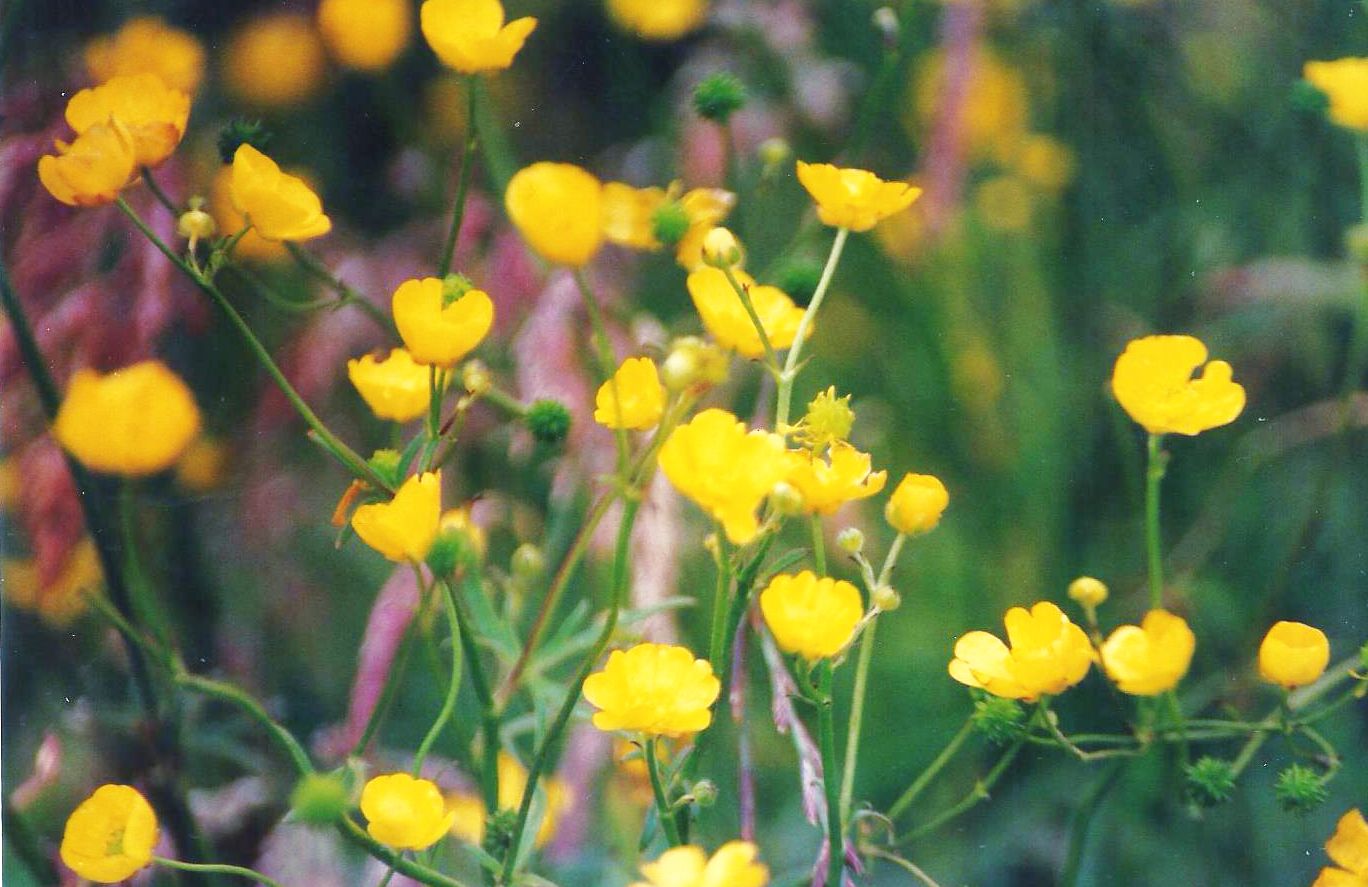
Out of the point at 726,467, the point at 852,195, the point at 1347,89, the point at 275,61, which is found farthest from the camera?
the point at 275,61

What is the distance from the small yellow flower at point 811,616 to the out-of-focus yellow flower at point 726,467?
34 mm

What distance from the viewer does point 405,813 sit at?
1.62 feet

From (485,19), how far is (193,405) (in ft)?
1.31

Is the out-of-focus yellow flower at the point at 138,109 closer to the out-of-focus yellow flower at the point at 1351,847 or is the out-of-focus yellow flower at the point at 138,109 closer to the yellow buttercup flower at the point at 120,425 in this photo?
the yellow buttercup flower at the point at 120,425

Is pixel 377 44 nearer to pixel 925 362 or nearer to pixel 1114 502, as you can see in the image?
pixel 925 362

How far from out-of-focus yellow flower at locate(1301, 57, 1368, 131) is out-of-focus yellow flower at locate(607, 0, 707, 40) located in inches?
18.0

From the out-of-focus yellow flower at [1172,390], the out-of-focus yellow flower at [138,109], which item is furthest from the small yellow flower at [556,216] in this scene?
the out-of-focus yellow flower at [1172,390]

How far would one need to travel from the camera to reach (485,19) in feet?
2.04

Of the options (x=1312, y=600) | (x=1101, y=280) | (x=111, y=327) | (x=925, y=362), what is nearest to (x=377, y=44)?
(x=111, y=327)

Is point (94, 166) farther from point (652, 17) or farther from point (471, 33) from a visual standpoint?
point (652, 17)

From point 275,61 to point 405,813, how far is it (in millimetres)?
648

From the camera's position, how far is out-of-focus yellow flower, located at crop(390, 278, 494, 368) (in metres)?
0.53

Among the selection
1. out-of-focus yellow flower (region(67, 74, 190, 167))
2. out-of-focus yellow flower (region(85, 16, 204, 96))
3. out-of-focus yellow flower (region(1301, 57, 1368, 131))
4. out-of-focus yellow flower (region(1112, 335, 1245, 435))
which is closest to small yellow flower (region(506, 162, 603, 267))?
out-of-focus yellow flower (region(67, 74, 190, 167))

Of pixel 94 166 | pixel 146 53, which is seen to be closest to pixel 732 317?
pixel 94 166
